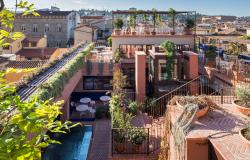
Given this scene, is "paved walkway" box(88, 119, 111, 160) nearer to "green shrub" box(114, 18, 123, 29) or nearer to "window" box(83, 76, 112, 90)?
"window" box(83, 76, 112, 90)

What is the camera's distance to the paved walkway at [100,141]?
49.6ft

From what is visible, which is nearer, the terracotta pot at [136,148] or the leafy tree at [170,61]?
the terracotta pot at [136,148]

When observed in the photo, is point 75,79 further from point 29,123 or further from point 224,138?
point 29,123

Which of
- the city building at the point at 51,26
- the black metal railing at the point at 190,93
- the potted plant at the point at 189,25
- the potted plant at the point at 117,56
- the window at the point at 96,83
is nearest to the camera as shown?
the black metal railing at the point at 190,93

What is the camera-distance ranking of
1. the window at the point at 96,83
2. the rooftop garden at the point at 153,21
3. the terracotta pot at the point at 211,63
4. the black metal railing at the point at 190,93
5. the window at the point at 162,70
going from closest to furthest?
the black metal railing at the point at 190,93 → the window at the point at 162,70 → the terracotta pot at the point at 211,63 → the rooftop garden at the point at 153,21 → the window at the point at 96,83

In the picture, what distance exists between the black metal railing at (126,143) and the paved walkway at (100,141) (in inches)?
109

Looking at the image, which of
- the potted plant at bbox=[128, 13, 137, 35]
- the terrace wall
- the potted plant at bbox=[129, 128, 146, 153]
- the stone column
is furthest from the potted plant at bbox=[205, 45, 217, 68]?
the potted plant at bbox=[129, 128, 146, 153]

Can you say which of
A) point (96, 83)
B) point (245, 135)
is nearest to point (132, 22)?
point (96, 83)

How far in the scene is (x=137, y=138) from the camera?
11.8m

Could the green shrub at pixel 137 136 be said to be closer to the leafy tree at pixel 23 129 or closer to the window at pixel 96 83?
the leafy tree at pixel 23 129

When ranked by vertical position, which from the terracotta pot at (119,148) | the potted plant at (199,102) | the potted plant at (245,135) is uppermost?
the potted plant at (199,102)

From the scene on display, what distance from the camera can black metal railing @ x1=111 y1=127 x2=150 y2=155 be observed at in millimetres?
11934

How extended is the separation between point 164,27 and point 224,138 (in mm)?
20829

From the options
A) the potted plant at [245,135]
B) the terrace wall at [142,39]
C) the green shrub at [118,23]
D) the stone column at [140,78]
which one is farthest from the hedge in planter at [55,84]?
the potted plant at [245,135]
